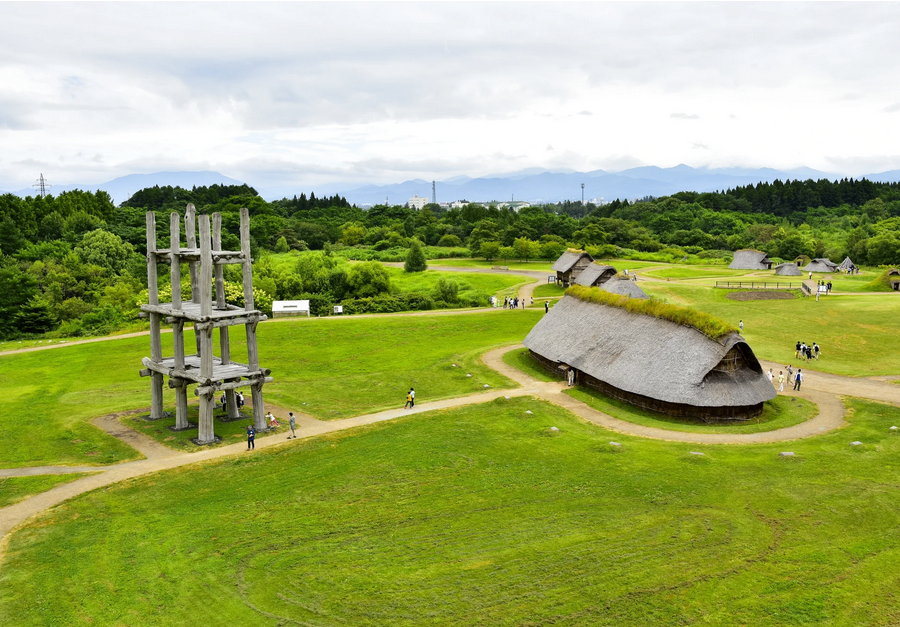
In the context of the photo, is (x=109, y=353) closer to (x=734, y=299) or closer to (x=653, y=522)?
(x=653, y=522)

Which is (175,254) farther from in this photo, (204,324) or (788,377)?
(788,377)

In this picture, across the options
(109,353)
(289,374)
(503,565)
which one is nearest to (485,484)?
(503,565)

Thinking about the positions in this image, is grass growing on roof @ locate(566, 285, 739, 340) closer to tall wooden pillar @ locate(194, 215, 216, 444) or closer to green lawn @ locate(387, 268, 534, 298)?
tall wooden pillar @ locate(194, 215, 216, 444)

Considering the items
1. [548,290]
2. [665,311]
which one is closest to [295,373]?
[665,311]

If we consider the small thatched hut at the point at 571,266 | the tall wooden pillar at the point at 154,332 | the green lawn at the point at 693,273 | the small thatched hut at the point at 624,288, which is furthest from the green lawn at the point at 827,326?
the tall wooden pillar at the point at 154,332

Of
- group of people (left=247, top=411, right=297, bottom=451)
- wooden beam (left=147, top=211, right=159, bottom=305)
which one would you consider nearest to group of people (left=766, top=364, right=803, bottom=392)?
group of people (left=247, top=411, right=297, bottom=451)

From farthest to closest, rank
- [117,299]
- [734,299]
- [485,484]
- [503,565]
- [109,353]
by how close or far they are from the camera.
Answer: [117,299], [734,299], [109,353], [485,484], [503,565]
